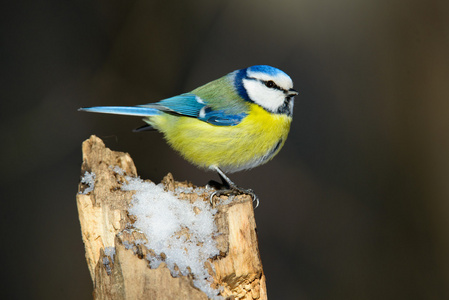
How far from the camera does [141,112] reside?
1.92 metres

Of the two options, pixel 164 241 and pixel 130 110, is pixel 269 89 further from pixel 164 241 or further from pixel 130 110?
pixel 164 241

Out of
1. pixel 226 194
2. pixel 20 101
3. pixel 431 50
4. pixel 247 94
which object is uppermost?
pixel 431 50

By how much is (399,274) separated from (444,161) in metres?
0.73

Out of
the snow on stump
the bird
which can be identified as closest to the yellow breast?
the bird

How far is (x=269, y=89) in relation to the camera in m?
1.87

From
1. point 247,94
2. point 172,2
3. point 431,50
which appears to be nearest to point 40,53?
point 172,2

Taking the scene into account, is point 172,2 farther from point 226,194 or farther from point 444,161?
point 444,161

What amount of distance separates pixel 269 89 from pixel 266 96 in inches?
1.3

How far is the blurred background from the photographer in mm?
2514

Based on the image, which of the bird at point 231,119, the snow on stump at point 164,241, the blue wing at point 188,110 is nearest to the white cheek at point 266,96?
the bird at point 231,119

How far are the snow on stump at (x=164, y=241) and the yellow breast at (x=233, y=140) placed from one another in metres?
0.27

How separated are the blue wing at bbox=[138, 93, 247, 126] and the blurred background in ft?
2.40

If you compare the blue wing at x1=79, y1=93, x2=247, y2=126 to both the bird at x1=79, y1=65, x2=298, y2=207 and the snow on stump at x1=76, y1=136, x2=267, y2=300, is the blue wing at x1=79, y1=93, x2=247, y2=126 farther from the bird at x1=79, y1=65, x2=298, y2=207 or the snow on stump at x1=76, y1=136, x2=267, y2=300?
the snow on stump at x1=76, y1=136, x2=267, y2=300

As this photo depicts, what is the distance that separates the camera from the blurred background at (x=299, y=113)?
2.51m
